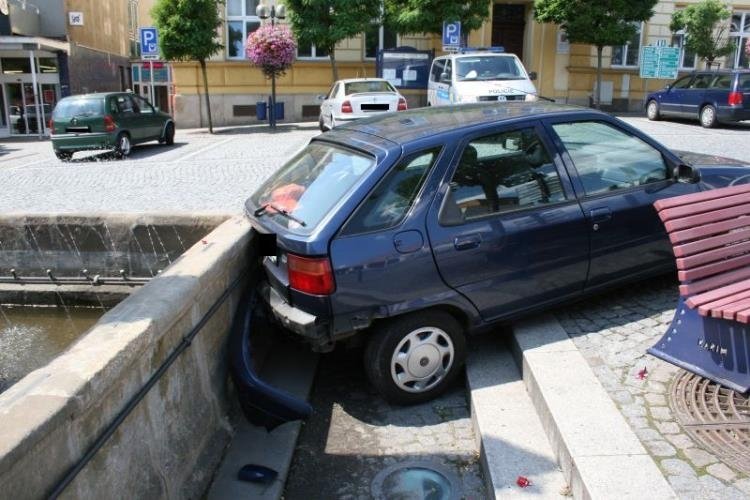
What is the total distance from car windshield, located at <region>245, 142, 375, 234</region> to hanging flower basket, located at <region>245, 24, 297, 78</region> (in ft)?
Result: 59.8

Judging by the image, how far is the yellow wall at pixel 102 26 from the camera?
3141cm

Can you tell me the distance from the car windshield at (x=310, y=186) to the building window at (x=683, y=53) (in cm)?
2478

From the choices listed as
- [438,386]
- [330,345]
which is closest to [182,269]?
[330,345]

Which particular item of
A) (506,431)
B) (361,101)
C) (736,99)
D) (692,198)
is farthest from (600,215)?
(736,99)

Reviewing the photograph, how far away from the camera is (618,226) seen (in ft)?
15.8

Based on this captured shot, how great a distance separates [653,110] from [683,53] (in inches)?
278

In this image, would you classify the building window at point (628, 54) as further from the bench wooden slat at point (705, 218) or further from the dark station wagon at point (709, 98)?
the bench wooden slat at point (705, 218)

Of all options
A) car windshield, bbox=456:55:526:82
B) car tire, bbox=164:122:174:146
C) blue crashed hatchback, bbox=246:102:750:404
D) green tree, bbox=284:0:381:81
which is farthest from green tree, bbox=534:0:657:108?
blue crashed hatchback, bbox=246:102:750:404

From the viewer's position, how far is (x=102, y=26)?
35.6 m

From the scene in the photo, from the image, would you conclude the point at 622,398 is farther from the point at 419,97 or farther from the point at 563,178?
the point at 419,97

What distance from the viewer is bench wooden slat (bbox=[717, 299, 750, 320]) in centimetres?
→ 336

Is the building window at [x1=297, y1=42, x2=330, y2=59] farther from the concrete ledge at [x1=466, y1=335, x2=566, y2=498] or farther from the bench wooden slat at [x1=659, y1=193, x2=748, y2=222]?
the bench wooden slat at [x1=659, y1=193, x2=748, y2=222]

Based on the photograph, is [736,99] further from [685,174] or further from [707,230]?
[707,230]

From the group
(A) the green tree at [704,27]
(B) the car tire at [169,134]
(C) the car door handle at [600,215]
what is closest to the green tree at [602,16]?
(A) the green tree at [704,27]
